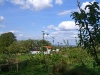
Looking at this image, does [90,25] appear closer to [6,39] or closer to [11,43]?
[11,43]

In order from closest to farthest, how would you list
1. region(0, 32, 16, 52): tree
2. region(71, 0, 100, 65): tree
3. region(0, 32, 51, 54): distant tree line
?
region(71, 0, 100, 65): tree < region(0, 32, 51, 54): distant tree line < region(0, 32, 16, 52): tree

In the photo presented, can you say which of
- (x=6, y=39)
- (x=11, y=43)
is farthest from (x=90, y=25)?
(x=6, y=39)

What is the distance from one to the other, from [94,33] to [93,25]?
6.4 inches

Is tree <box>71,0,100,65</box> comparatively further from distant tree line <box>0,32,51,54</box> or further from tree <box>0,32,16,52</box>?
tree <box>0,32,16,52</box>

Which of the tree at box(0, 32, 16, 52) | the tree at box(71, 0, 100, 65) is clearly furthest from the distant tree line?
the tree at box(71, 0, 100, 65)

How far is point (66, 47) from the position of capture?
19.8m

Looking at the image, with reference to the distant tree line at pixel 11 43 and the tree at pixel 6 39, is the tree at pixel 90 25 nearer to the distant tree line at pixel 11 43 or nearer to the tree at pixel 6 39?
the distant tree line at pixel 11 43

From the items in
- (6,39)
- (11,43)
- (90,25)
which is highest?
(6,39)

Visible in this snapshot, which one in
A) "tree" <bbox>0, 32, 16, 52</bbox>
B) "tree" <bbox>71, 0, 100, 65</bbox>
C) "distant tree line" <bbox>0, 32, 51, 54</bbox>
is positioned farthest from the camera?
"tree" <bbox>0, 32, 16, 52</bbox>

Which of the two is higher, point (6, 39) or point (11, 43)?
point (6, 39)

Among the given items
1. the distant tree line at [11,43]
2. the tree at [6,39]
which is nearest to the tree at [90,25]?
the distant tree line at [11,43]

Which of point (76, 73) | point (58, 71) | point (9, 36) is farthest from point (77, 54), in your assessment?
point (9, 36)

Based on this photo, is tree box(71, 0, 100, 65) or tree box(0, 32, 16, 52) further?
tree box(0, 32, 16, 52)

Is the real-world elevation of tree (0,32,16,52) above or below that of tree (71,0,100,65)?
above
